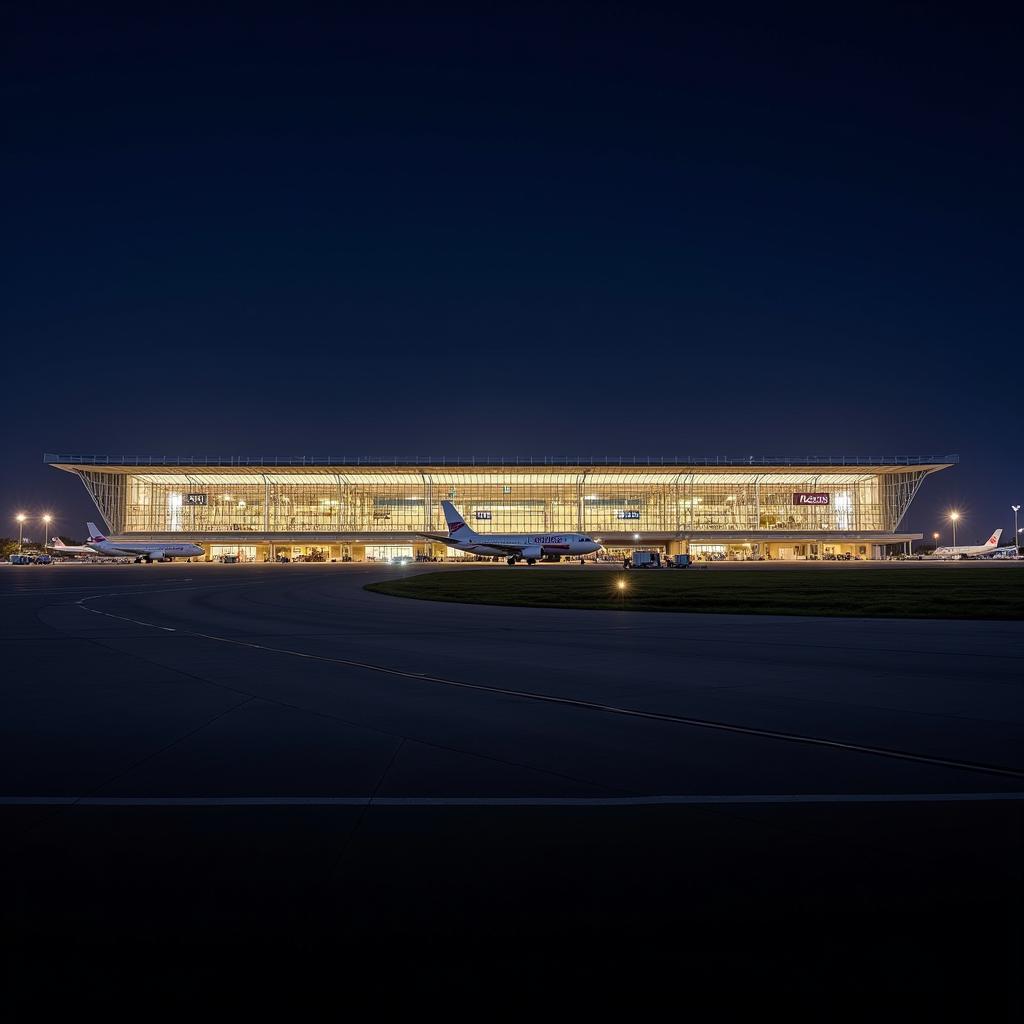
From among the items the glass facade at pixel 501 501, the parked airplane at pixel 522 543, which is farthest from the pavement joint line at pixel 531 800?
the glass facade at pixel 501 501

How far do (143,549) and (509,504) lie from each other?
6190 cm

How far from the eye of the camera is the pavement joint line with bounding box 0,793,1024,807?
5422 mm

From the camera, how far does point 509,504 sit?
13075 centimetres

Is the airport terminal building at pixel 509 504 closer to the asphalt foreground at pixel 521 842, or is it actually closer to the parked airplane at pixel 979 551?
the parked airplane at pixel 979 551

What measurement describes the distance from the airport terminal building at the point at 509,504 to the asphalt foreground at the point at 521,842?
119 m

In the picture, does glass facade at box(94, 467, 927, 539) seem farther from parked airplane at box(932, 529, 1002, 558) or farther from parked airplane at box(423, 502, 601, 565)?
parked airplane at box(423, 502, 601, 565)

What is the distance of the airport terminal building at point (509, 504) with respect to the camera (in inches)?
5103

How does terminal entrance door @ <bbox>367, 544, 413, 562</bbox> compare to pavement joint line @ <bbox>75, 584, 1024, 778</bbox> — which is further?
terminal entrance door @ <bbox>367, 544, 413, 562</bbox>

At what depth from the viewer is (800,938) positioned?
11.3 ft

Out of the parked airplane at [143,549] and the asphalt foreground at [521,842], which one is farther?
the parked airplane at [143,549]

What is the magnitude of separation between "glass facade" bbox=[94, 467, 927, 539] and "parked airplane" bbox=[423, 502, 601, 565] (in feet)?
151

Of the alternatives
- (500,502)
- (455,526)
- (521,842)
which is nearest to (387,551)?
(500,502)

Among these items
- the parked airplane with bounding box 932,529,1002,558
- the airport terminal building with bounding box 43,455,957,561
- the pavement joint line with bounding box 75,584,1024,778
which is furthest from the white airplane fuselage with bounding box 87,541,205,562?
the parked airplane with bounding box 932,529,1002,558

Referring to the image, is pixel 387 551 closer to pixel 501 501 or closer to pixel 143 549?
pixel 501 501
